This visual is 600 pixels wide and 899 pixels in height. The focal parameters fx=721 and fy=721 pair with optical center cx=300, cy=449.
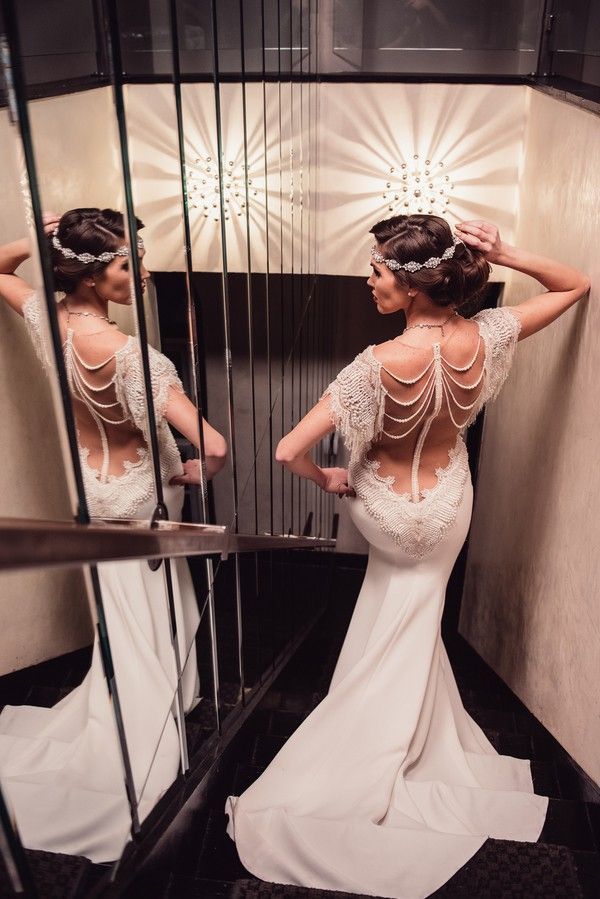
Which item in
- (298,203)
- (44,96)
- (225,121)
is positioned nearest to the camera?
(44,96)

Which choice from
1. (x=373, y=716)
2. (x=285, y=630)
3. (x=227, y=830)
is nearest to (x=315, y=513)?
(x=285, y=630)

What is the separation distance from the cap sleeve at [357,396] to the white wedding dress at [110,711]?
0.60 meters

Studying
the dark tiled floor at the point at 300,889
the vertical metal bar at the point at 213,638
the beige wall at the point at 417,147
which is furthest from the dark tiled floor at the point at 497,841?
the beige wall at the point at 417,147

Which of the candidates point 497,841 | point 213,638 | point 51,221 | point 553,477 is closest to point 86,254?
point 51,221

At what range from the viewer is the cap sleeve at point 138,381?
1.46 meters

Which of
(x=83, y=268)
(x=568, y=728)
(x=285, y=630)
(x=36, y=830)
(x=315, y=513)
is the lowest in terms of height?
(x=315, y=513)

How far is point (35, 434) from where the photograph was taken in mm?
1035

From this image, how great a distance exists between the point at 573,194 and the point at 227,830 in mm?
2463

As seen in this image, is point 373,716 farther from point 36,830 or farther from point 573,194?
point 573,194

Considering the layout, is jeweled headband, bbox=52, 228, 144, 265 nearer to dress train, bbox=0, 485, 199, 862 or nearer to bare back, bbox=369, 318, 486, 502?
dress train, bbox=0, 485, 199, 862

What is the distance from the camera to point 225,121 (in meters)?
3.12

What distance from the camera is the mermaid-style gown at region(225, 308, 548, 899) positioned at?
2.06m

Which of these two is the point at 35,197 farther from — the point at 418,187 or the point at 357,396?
the point at 418,187

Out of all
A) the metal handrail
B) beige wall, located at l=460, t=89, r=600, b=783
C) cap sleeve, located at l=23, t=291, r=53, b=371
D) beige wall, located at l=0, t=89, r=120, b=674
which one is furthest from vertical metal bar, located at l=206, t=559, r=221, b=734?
beige wall, located at l=460, t=89, r=600, b=783
